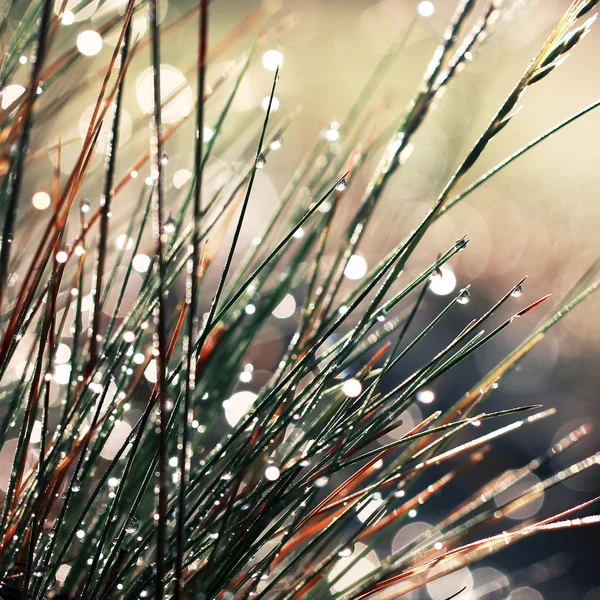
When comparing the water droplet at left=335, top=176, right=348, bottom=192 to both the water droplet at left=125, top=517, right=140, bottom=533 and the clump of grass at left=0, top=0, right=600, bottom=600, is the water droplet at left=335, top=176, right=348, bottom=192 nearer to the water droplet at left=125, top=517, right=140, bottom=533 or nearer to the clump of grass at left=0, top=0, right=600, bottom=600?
the clump of grass at left=0, top=0, right=600, bottom=600

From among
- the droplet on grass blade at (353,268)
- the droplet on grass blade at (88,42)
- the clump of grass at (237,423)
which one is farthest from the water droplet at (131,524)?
the droplet on grass blade at (88,42)

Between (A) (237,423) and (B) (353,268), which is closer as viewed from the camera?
(A) (237,423)

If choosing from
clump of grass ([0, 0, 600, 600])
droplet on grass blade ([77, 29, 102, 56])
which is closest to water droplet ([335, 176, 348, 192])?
clump of grass ([0, 0, 600, 600])

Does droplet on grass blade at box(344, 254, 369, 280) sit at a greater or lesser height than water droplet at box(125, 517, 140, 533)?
greater

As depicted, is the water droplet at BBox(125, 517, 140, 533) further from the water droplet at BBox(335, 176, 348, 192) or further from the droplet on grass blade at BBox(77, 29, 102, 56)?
the droplet on grass blade at BBox(77, 29, 102, 56)

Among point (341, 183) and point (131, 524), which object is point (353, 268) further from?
point (131, 524)

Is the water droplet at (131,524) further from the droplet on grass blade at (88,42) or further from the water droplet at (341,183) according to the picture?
the droplet on grass blade at (88,42)

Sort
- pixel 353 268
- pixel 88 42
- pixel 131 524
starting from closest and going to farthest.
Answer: pixel 131 524 < pixel 88 42 < pixel 353 268

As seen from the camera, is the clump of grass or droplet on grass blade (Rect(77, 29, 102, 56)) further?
droplet on grass blade (Rect(77, 29, 102, 56))

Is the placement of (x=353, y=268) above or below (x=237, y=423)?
above

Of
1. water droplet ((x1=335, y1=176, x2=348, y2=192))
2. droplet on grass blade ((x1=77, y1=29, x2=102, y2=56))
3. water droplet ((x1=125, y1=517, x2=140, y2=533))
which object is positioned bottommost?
water droplet ((x1=125, y1=517, x2=140, y2=533))

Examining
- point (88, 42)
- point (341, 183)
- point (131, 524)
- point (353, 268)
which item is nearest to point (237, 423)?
point (131, 524)

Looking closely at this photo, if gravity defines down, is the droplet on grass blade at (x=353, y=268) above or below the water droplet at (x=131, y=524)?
above
